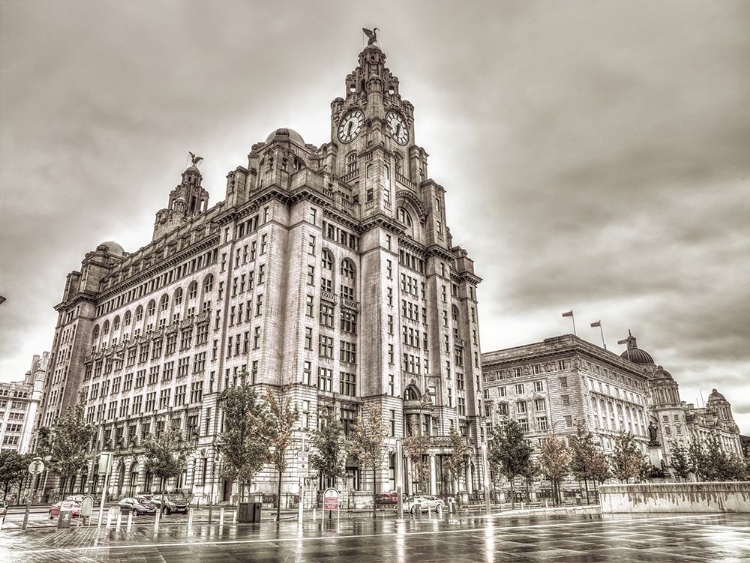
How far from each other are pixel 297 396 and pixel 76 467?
23884 mm

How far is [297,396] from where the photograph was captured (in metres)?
58.2

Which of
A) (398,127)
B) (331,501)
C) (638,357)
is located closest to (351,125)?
(398,127)

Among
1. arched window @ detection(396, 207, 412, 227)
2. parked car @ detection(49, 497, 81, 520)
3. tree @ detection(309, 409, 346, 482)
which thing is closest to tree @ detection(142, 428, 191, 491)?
parked car @ detection(49, 497, 81, 520)

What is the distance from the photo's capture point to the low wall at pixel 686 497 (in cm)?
3391

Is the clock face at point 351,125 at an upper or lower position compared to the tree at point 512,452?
upper

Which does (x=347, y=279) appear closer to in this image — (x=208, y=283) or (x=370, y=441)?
(x=208, y=283)

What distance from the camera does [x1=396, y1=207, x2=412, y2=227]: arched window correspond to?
82.6m

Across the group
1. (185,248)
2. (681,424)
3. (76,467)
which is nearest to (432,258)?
(185,248)

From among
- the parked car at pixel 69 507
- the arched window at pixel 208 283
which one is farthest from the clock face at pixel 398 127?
the parked car at pixel 69 507

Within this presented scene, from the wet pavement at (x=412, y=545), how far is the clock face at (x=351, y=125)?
7174cm

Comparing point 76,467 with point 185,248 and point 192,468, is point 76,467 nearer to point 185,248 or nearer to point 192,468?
point 192,468

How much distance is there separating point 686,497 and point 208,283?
6323 cm

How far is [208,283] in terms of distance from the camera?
77250 millimetres

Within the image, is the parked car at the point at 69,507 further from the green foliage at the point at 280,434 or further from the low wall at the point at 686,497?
the low wall at the point at 686,497
